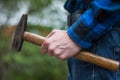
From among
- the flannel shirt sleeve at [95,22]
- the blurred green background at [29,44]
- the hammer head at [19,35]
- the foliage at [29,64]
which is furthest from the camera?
the foliage at [29,64]

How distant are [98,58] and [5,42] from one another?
10.7 feet

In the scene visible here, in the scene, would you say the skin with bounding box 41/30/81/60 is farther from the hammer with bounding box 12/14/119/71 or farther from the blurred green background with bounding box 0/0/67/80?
the blurred green background with bounding box 0/0/67/80

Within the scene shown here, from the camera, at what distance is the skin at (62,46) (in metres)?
1.96

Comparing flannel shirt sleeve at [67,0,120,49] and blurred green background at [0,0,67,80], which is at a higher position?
flannel shirt sleeve at [67,0,120,49]

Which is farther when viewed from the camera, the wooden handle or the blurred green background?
the blurred green background

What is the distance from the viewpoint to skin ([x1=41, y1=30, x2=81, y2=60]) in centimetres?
196

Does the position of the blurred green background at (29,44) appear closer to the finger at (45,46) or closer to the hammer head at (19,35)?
the hammer head at (19,35)

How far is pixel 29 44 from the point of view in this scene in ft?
16.8

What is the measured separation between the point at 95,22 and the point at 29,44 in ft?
10.5

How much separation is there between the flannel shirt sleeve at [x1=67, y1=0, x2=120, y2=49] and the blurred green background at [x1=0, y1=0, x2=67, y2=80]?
8.61 feet

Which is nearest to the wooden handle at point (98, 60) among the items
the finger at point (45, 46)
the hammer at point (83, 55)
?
the hammer at point (83, 55)

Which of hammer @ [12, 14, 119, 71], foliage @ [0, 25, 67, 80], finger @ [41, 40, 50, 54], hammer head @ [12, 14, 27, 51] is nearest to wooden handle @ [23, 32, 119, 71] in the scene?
hammer @ [12, 14, 119, 71]

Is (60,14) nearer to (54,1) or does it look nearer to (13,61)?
(54,1)

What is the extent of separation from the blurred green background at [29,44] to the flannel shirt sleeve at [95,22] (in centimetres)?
263
